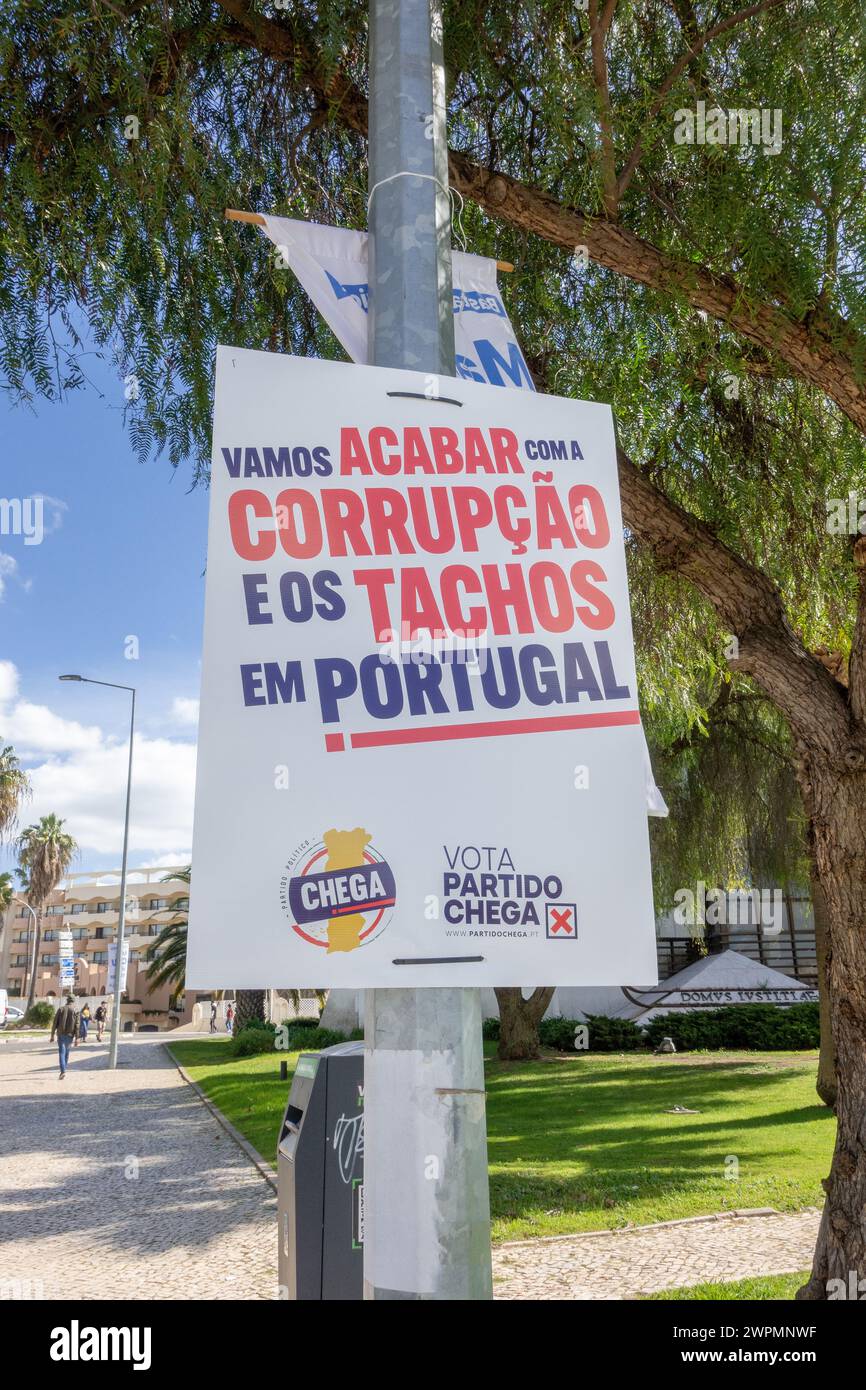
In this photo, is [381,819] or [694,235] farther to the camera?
[694,235]

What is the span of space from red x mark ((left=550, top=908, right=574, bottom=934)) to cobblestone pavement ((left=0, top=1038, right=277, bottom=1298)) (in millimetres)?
4847

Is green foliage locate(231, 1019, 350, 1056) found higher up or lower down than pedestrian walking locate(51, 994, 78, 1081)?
lower down

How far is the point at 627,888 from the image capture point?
8.03 feet

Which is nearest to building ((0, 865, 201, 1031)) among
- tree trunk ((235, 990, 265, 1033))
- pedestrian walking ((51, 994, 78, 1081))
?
tree trunk ((235, 990, 265, 1033))

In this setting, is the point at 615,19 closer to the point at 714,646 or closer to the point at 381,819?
the point at 714,646

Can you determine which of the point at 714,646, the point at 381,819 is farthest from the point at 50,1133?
the point at 381,819

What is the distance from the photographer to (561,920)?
7.86ft

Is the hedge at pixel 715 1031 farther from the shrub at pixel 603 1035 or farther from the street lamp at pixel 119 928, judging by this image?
the street lamp at pixel 119 928

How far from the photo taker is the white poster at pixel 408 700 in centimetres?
231

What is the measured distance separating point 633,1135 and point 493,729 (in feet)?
34.6

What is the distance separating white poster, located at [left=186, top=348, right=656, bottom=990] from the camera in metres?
2.31

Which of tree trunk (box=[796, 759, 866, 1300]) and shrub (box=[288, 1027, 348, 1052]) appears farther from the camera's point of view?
shrub (box=[288, 1027, 348, 1052])

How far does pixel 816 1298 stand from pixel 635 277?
4962 millimetres

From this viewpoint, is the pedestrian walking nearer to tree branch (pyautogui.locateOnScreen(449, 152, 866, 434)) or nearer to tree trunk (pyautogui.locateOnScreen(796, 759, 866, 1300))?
tree trunk (pyautogui.locateOnScreen(796, 759, 866, 1300))
